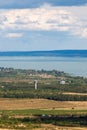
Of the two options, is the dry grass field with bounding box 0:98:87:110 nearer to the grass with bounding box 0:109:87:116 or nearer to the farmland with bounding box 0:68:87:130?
the farmland with bounding box 0:68:87:130

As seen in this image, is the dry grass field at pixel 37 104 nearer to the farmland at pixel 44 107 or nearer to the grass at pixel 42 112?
the farmland at pixel 44 107

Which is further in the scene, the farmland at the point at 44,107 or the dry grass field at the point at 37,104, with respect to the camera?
Answer: the dry grass field at the point at 37,104

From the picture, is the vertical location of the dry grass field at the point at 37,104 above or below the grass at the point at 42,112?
above

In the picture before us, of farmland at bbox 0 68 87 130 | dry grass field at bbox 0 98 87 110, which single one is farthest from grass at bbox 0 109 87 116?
dry grass field at bbox 0 98 87 110

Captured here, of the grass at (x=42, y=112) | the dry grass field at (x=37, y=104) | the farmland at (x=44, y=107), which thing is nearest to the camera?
the farmland at (x=44, y=107)

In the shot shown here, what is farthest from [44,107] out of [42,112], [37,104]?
[42,112]

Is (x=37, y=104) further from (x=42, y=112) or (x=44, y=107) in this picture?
(x=42, y=112)

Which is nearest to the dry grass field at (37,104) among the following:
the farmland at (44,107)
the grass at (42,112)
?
the farmland at (44,107)

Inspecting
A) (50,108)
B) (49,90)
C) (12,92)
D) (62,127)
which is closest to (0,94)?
(12,92)

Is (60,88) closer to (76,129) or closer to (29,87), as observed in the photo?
(29,87)
